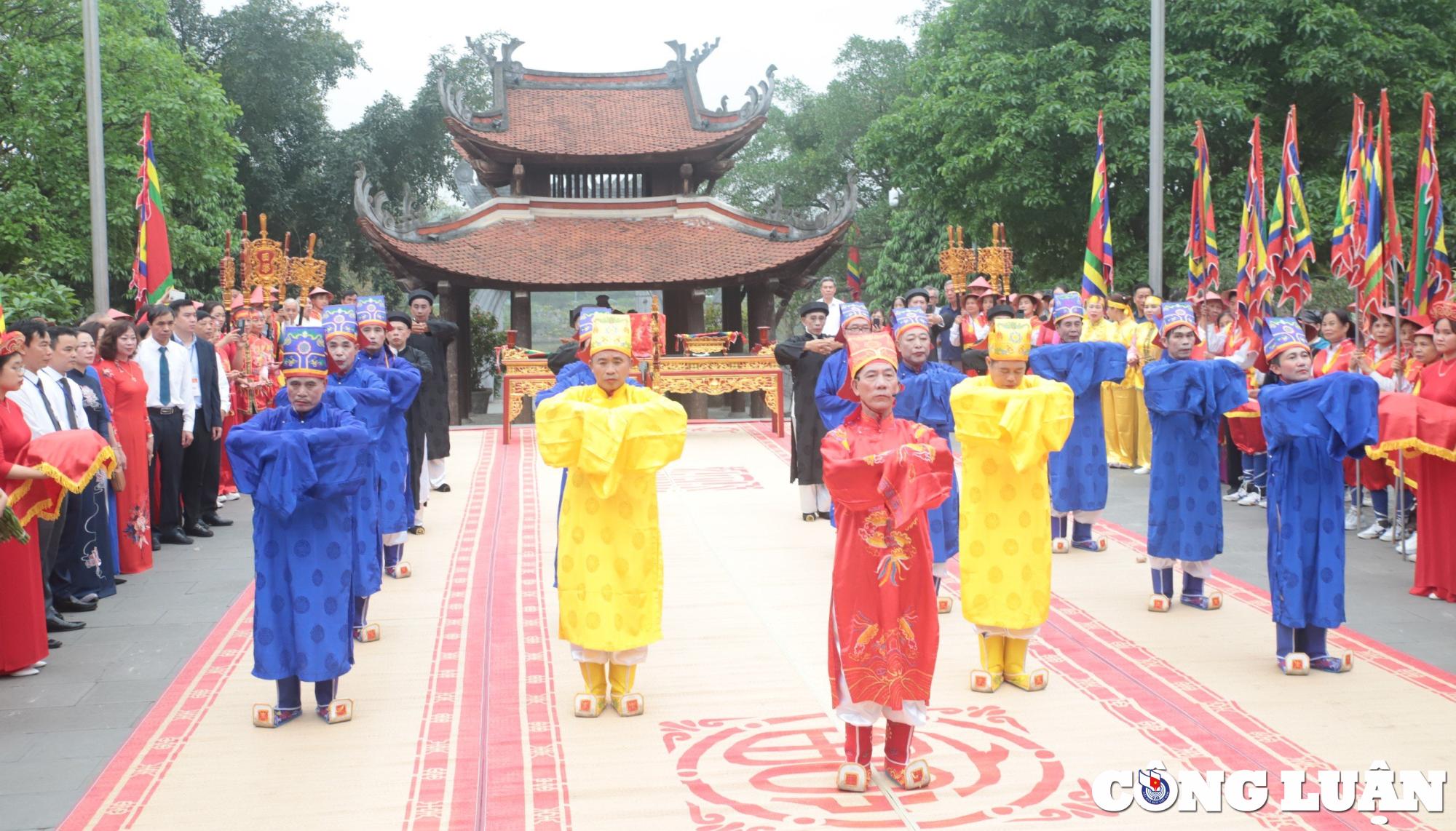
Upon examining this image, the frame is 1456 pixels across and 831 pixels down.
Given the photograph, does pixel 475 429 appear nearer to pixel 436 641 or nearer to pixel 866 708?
pixel 436 641

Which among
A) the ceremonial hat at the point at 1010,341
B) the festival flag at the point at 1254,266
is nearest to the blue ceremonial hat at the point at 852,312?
the ceremonial hat at the point at 1010,341

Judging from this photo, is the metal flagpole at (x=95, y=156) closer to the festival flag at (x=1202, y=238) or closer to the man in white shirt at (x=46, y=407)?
the man in white shirt at (x=46, y=407)

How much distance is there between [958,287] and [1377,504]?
5.98 m

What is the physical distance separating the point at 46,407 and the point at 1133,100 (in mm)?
14184

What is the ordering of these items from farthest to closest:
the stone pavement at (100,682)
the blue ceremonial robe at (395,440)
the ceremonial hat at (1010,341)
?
1. the blue ceremonial robe at (395,440)
2. the ceremonial hat at (1010,341)
3. the stone pavement at (100,682)

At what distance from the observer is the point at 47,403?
6586 mm

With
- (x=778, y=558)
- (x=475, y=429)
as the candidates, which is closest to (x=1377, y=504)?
(x=778, y=558)

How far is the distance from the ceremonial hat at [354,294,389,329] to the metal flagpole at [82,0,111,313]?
159 inches

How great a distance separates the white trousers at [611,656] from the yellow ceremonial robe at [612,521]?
0.06 metres

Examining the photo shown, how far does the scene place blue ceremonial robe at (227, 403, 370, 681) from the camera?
16.1 feet

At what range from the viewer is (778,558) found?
8.41 metres

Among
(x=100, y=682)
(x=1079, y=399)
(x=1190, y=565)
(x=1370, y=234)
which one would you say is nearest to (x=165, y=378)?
(x=100, y=682)

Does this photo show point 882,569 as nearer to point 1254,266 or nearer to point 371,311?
point 371,311

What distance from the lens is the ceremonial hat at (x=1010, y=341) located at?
538 cm
